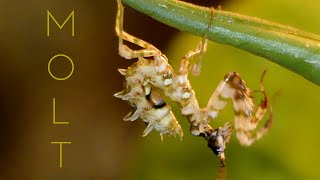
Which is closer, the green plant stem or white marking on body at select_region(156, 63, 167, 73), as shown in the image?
the green plant stem

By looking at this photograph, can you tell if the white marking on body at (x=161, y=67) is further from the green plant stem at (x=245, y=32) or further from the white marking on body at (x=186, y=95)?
the green plant stem at (x=245, y=32)

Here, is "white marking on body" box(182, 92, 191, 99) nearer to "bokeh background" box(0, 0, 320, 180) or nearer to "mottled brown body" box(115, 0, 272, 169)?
"mottled brown body" box(115, 0, 272, 169)

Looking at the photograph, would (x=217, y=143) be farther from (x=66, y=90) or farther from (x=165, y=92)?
(x=66, y=90)

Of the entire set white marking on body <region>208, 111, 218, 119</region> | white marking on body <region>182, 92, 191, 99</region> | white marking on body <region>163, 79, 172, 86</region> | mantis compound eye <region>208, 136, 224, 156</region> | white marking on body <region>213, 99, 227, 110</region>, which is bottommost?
mantis compound eye <region>208, 136, 224, 156</region>

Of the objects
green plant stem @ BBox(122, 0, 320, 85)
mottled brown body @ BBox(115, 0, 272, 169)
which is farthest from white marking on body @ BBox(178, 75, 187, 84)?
green plant stem @ BBox(122, 0, 320, 85)

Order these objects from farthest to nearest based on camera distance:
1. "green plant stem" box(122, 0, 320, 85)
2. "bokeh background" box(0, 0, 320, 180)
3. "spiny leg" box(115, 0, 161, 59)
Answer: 1. "bokeh background" box(0, 0, 320, 180)
2. "spiny leg" box(115, 0, 161, 59)
3. "green plant stem" box(122, 0, 320, 85)

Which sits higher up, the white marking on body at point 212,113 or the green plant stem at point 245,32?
the green plant stem at point 245,32

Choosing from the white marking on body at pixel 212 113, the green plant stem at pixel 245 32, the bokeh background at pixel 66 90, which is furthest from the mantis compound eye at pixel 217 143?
the bokeh background at pixel 66 90

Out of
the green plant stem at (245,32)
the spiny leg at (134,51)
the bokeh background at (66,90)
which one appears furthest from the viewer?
the bokeh background at (66,90)
